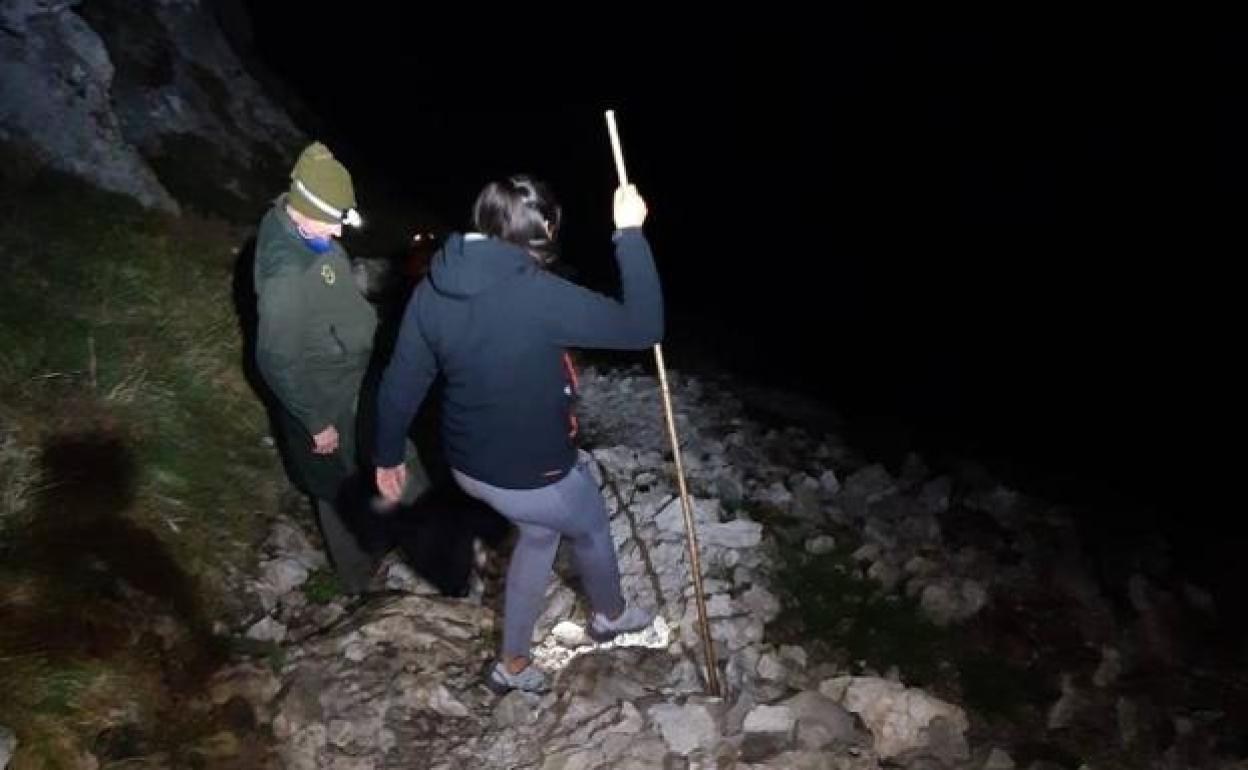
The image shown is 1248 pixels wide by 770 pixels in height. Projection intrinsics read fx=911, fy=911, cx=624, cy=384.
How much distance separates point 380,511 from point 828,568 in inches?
116

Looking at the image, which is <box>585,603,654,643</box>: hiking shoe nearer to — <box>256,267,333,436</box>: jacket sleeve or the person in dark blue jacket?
the person in dark blue jacket

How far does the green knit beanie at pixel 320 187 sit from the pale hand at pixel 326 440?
113 centimetres

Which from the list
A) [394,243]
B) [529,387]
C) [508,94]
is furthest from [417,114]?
[529,387]

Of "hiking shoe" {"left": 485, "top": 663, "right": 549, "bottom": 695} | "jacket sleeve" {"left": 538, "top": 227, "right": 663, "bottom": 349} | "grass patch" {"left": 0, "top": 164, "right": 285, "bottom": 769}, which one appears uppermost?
"jacket sleeve" {"left": 538, "top": 227, "right": 663, "bottom": 349}

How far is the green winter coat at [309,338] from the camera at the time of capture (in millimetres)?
4523

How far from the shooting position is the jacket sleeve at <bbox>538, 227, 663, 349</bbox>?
3492mm

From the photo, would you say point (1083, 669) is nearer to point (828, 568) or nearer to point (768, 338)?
point (828, 568)

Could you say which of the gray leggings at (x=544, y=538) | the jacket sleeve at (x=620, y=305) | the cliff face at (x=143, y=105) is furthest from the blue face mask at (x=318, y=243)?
the cliff face at (x=143, y=105)

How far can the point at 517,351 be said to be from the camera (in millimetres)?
3617

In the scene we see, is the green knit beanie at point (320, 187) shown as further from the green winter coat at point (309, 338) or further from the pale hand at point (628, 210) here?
the pale hand at point (628, 210)

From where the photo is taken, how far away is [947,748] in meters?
4.61

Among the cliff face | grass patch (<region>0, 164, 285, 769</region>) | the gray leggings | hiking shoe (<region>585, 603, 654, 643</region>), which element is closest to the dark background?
the cliff face

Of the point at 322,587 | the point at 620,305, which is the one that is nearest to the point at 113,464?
the point at 322,587

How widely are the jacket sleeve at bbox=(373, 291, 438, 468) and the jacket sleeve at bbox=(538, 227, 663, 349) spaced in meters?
0.57
